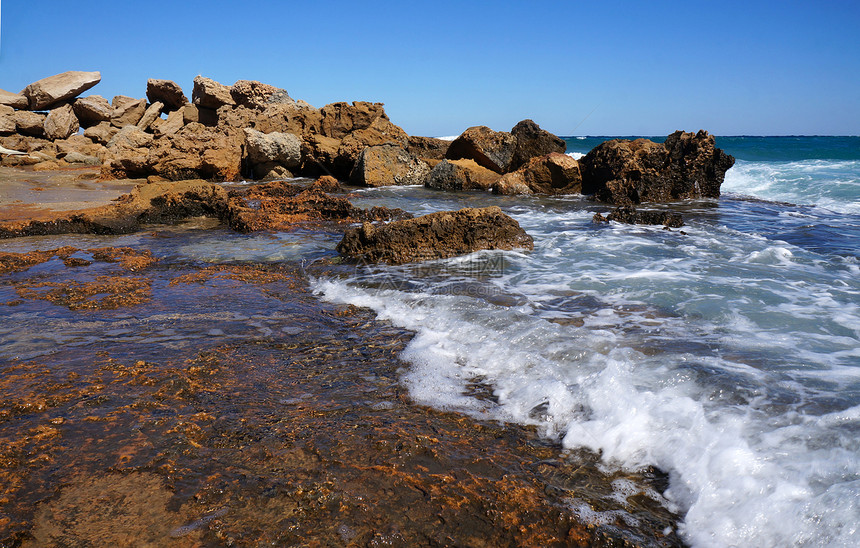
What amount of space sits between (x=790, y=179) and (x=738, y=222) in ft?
39.4

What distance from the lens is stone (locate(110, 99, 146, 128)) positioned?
72.9 ft

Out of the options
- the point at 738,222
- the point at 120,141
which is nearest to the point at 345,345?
the point at 738,222

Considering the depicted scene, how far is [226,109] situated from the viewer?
53.0ft

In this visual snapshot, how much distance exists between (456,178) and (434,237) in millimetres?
8337

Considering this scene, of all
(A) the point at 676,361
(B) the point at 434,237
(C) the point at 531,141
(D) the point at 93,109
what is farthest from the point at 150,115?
(A) the point at 676,361

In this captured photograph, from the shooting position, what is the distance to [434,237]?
20.6ft

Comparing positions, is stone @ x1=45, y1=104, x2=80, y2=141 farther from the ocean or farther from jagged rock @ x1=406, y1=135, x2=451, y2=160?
the ocean

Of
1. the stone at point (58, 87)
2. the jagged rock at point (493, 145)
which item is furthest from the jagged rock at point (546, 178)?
the stone at point (58, 87)

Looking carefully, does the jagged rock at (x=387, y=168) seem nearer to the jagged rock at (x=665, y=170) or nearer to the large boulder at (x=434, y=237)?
the jagged rock at (x=665, y=170)

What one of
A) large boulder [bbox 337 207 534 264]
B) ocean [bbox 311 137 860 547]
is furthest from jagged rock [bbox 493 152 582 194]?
large boulder [bbox 337 207 534 264]

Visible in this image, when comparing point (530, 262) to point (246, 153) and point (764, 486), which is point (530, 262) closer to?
point (764, 486)

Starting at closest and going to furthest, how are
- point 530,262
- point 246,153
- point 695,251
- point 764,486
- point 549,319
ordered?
point 764,486 < point 549,319 < point 530,262 < point 695,251 < point 246,153

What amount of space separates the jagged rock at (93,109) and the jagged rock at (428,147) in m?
13.6

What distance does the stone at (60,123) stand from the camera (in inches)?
822
